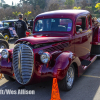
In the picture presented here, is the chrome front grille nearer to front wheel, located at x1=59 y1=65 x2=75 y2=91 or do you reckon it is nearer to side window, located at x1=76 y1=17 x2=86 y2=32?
front wheel, located at x1=59 y1=65 x2=75 y2=91

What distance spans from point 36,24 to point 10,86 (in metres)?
2.24

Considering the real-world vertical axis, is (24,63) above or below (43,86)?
above

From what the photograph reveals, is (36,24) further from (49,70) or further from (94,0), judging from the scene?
(94,0)

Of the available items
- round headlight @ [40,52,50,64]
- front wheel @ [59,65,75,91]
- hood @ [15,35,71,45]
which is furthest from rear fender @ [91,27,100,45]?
round headlight @ [40,52,50,64]

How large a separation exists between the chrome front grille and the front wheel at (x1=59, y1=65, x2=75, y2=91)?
84 centimetres

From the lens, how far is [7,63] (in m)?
4.47

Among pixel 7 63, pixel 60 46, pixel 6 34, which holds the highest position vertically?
pixel 60 46

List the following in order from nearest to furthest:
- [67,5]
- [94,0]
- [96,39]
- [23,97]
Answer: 1. [23,97]
2. [96,39]
3. [67,5]
4. [94,0]

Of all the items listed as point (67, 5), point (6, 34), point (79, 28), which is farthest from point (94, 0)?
point (79, 28)

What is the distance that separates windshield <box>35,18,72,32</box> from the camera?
5.13 meters

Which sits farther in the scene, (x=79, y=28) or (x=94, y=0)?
(x=94, y=0)

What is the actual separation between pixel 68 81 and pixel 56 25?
184 centimetres

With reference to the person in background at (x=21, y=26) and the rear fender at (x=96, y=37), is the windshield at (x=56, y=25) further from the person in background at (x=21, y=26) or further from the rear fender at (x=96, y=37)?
the person in background at (x=21, y=26)

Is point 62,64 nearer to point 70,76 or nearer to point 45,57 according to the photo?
point 45,57
